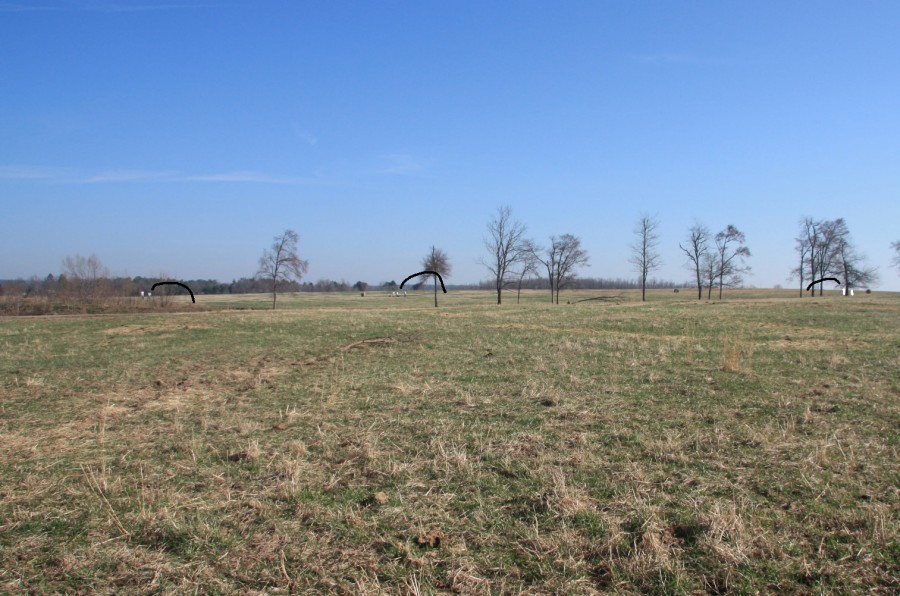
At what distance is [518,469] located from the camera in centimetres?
523

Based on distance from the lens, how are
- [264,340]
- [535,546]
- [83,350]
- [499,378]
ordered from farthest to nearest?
1. [264,340]
2. [83,350]
3. [499,378]
4. [535,546]

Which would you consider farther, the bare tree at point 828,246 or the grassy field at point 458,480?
the bare tree at point 828,246

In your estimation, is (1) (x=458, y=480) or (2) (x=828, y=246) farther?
(2) (x=828, y=246)

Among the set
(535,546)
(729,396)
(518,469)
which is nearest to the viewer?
(535,546)

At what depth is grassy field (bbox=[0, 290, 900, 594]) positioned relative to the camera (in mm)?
3432

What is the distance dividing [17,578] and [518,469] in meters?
4.14

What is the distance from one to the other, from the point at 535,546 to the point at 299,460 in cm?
303

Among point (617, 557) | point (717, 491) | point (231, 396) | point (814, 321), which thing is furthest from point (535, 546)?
point (814, 321)

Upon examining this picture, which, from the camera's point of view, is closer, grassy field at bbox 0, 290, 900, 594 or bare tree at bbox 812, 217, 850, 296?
grassy field at bbox 0, 290, 900, 594

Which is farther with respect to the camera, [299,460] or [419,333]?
[419,333]

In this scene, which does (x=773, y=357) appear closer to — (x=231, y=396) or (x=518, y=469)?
(x=518, y=469)

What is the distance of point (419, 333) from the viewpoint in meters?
19.2

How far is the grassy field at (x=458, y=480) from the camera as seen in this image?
3.43 metres

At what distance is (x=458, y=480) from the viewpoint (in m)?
4.98
